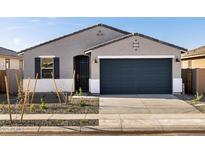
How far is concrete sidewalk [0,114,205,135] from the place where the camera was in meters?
9.33

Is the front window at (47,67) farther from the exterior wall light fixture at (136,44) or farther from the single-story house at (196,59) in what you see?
the single-story house at (196,59)

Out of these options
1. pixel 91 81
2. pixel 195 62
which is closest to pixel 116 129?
pixel 91 81

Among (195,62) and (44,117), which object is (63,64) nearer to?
(44,117)

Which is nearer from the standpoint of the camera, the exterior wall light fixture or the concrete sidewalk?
the concrete sidewalk

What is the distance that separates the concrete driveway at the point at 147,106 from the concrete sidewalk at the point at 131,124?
1001 millimetres

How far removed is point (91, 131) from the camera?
9.24 m

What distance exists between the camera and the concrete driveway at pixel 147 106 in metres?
12.7

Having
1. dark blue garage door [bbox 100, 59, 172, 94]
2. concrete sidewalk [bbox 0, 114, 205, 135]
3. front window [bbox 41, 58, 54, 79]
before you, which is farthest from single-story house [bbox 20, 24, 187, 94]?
concrete sidewalk [bbox 0, 114, 205, 135]

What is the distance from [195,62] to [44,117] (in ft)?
57.9

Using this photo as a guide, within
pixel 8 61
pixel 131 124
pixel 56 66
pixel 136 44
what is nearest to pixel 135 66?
pixel 136 44

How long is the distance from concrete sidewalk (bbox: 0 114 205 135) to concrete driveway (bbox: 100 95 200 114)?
1.00 meters

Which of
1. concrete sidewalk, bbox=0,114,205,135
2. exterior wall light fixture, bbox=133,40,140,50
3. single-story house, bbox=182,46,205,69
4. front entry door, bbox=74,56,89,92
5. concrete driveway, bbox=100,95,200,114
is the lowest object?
concrete sidewalk, bbox=0,114,205,135

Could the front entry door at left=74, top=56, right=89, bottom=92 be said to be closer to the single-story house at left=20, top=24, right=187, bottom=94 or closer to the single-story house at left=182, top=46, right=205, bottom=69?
the single-story house at left=20, top=24, right=187, bottom=94

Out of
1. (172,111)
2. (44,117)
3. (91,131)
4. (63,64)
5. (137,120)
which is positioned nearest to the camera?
(91,131)
